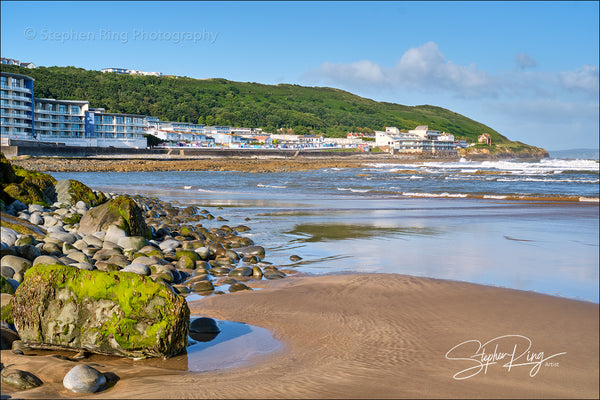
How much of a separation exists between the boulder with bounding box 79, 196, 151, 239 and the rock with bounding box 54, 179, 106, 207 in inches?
169

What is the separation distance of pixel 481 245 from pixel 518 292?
13.2 feet

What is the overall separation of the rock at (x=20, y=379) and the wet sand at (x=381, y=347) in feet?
0.29

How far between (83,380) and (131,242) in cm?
596

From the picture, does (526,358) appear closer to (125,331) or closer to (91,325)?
(125,331)

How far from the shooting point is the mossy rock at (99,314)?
502 cm

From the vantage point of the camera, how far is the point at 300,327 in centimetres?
612

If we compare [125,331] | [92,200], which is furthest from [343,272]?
[92,200]

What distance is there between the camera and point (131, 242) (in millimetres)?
9859

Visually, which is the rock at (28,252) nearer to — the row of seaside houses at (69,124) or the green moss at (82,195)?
the green moss at (82,195)

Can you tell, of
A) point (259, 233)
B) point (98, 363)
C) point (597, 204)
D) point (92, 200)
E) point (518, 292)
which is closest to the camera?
point (98, 363)

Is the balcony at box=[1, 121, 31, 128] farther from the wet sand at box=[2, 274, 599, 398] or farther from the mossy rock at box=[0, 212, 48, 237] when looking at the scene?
the wet sand at box=[2, 274, 599, 398]

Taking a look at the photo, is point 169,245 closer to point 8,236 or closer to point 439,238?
point 8,236

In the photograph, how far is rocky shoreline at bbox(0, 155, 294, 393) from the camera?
16.5 ft

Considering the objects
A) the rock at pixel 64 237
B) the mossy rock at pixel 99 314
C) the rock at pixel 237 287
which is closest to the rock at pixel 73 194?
the rock at pixel 64 237
